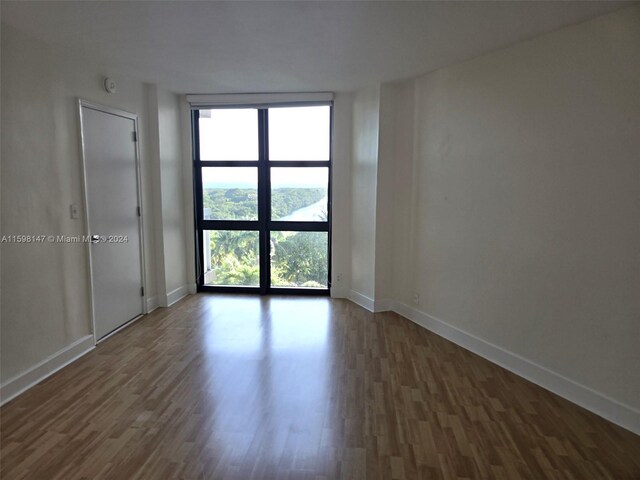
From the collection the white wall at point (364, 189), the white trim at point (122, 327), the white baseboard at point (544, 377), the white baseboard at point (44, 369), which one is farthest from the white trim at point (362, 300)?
the white baseboard at point (44, 369)

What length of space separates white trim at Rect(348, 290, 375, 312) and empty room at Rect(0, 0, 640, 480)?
77 mm

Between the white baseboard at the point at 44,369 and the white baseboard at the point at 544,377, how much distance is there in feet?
10.5

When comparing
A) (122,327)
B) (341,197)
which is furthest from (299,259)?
(122,327)

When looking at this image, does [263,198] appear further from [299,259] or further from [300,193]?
[299,259]

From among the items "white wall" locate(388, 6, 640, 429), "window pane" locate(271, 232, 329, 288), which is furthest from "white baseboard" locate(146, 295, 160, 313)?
"white wall" locate(388, 6, 640, 429)

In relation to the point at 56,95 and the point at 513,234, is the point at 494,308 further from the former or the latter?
the point at 56,95

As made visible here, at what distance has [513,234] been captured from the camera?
3176 millimetres

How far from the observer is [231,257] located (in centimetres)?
544

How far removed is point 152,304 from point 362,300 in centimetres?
248

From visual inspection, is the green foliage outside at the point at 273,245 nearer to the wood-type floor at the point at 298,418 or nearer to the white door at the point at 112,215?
the white door at the point at 112,215

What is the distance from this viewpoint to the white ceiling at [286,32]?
2.43 metres

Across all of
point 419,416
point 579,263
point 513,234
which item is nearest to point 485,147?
point 513,234

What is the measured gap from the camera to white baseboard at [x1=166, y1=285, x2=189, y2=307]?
4.89m

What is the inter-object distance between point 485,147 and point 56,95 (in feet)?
11.5
